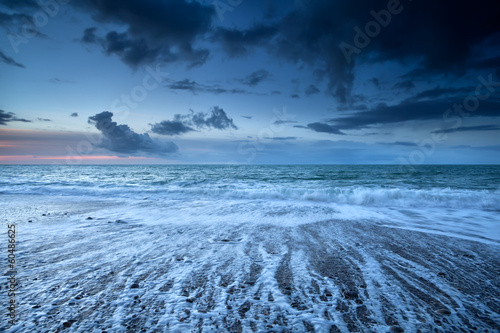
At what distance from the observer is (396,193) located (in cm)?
1244

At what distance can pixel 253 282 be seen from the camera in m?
3.04

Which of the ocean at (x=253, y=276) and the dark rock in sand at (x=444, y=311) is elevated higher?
the dark rock in sand at (x=444, y=311)

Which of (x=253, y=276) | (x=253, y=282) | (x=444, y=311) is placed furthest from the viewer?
(x=253, y=276)

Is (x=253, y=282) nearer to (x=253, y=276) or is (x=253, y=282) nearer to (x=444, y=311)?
(x=253, y=276)

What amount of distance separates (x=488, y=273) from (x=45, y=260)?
731 centimetres

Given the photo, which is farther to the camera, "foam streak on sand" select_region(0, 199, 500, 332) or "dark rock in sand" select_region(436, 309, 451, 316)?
"dark rock in sand" select_region(436, 309, 451, 316)

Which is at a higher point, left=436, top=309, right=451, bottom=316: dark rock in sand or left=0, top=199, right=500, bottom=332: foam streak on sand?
left=436, top=309, right=451, bottom=316: dark rock in sand

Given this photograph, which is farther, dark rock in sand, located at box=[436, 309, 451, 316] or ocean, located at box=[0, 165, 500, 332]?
dark rock in sand, located at box=[436, 309, 451, 316]

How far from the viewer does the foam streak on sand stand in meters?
2.23

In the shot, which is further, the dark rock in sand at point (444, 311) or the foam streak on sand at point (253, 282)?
the dark rock in sand at point (444, 311)

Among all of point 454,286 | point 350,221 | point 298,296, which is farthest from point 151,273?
point 350,221

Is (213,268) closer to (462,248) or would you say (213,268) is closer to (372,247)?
(372,247)

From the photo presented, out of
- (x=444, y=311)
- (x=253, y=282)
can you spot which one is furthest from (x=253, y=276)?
(x=444, y=311)

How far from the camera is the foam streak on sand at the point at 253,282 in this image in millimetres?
2229
